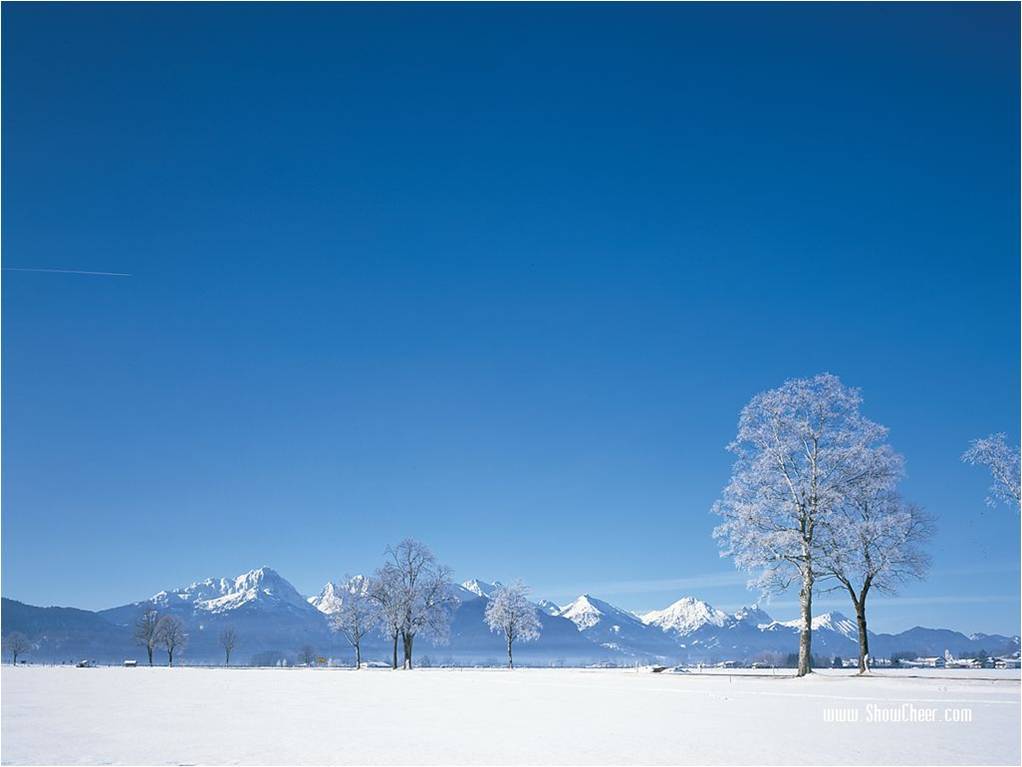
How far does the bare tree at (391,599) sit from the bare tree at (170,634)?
91.1 metres

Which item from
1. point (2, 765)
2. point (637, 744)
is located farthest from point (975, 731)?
point (2, 765)

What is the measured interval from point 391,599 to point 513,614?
24587mm

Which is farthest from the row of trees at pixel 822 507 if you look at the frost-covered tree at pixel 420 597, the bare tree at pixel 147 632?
the bare tree at pixel 147 632

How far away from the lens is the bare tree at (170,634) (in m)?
168

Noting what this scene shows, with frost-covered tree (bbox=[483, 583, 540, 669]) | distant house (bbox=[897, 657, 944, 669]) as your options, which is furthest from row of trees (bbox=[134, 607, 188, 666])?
distant house (bbox=[897, 657, 944, 669])

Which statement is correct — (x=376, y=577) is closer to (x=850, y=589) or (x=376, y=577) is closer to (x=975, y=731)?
(x=850, y=589)

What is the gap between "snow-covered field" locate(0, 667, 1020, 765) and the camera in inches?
666

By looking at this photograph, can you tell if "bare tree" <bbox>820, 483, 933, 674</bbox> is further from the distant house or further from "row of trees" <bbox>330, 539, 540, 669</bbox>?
"row of trees" <bbox>330, 539, 540, 669</bbox>

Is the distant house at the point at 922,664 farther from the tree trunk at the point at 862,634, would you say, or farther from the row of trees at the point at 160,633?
the row of trees at the point at 160,633

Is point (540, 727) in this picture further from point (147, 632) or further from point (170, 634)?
point (170, 634)

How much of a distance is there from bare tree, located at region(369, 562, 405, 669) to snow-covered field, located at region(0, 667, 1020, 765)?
5854 cm

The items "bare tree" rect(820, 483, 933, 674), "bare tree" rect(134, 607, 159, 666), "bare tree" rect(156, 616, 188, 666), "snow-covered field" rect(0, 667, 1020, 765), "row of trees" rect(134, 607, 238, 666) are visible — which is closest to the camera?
"snow-covered field" rect(0, 667, 1020, 765)

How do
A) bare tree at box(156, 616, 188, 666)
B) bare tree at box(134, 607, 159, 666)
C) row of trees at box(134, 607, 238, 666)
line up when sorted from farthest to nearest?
1. bare tree at box(156, 616, 188, 666)
2. row of trees at box(134, 607, 238, 666)
3. bare tree at box(134, 607, 159, 666)

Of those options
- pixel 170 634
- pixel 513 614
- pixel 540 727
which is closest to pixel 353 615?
pixel 513 614
